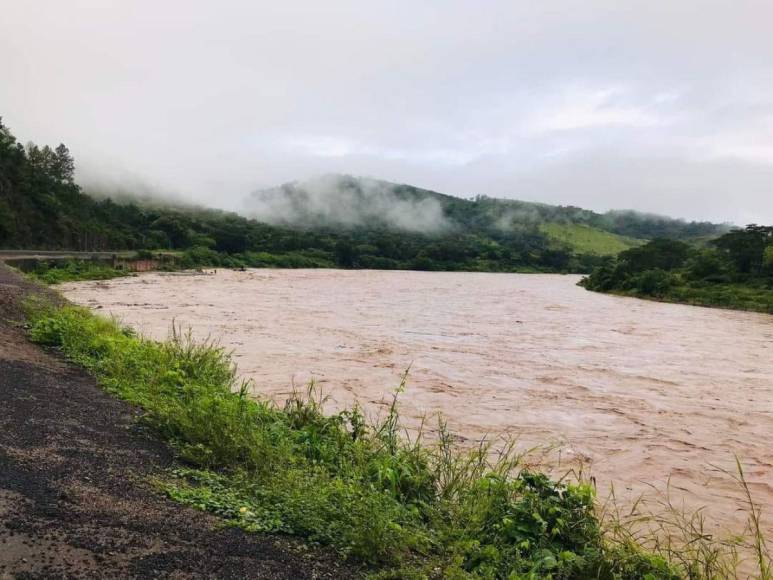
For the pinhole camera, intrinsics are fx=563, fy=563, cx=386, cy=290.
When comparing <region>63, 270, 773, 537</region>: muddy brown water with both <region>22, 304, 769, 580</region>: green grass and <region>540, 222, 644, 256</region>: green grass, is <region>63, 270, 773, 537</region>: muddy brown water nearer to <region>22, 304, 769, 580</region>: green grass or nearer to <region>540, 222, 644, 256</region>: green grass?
<region>22, 304, 769, 580</region>: green grass

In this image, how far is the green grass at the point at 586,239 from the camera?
151 metres

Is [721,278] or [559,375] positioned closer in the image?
[559,375]

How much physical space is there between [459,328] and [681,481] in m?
16.4

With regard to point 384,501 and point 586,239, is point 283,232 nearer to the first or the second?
point 586,239

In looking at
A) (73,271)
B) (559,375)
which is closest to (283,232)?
(73,271)

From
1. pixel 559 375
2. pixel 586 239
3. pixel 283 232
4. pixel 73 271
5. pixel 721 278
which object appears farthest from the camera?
pixel 586 239

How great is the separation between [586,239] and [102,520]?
169949mm

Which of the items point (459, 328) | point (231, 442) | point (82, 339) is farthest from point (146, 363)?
point (459, 328)

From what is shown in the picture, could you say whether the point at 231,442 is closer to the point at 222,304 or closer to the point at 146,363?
the point at 146,363

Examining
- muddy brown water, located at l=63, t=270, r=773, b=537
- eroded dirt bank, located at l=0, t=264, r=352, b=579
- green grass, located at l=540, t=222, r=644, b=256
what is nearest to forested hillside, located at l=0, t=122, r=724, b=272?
green grass, located at l=540, t=222, r=644, b=256

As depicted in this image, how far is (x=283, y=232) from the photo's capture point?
129 m

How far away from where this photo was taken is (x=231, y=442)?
608 centimetres

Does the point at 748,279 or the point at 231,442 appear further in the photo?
the point at 748,279

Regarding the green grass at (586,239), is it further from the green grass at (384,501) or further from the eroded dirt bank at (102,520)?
the eroded dirt bank at (102,520)
